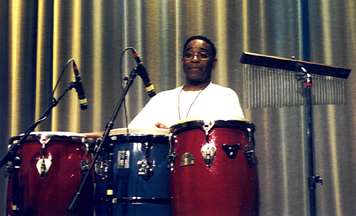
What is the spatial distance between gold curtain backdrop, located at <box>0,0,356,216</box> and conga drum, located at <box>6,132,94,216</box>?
3.79ft

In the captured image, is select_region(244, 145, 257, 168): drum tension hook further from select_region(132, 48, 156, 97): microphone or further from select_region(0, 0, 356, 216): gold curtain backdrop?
select_region(0, 0, 356, 216): gold curtain backdrop

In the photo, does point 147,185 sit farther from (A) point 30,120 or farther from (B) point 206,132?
(A) point 30,120

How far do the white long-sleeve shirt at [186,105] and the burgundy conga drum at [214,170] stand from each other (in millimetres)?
614

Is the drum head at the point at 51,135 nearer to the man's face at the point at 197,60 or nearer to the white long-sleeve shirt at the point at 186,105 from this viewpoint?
the white long-sleeve shirt at the point at 186,105

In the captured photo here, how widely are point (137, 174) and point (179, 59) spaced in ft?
4.88

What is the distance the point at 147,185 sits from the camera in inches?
113

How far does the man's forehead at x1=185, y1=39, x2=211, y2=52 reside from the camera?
11.7 ft

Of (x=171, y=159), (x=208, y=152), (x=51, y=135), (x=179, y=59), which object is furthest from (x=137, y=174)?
(x=179, y=59)

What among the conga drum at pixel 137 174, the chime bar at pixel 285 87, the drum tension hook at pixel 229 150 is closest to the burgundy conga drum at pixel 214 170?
the drum tension hook at pixel 229 150

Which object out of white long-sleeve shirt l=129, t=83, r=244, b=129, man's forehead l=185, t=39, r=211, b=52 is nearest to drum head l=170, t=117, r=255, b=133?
white long-sleeve shirt l=129, t=83, r=244, b=129

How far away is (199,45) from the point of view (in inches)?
141

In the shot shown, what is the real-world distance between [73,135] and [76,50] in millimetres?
1511

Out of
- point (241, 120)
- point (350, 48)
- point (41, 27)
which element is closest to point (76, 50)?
point (41, 27)

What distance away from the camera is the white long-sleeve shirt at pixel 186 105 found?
135 inches
